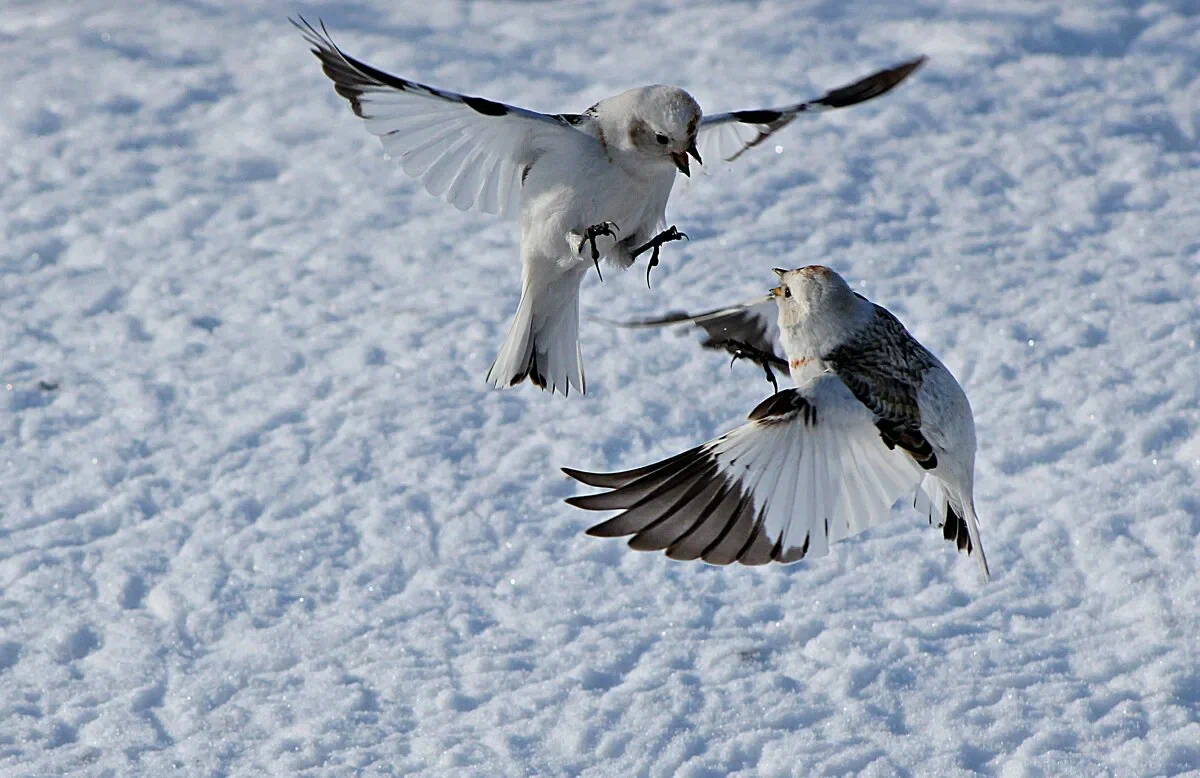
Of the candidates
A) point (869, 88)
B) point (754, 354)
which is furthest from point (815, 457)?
point (869, 88)

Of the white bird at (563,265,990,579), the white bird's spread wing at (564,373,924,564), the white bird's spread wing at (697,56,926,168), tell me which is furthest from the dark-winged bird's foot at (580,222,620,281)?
the white bird's spread wing at (564,373,924,564)

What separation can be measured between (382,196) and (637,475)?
3.16 metres

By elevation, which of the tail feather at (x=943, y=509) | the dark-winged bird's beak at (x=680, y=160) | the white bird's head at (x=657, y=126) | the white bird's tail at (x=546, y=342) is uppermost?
the white bird's head at (x=657, y=126)

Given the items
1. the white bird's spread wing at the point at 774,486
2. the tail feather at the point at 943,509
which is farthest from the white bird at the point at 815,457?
the tail feather at the point at 943,509

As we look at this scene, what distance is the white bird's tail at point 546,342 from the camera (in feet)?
12.0

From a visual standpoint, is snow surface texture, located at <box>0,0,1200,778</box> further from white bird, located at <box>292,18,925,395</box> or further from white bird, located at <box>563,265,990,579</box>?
white bird, located at <box>292,18,925,395</box>

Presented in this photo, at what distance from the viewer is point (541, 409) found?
4.43 m

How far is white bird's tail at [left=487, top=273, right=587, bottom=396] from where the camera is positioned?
3.67 meters

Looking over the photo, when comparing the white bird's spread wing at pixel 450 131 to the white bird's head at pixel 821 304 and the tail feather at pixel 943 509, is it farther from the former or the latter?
the tail feather at pixel 943 509

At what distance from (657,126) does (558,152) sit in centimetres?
30

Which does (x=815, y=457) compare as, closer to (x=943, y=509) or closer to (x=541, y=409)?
(x=943, y=509)

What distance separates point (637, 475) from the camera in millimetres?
2635

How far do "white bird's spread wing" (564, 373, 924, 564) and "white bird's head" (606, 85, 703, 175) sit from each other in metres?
0.64

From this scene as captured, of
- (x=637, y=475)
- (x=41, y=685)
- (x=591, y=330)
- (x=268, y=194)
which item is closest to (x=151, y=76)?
(x=268, y=194)
